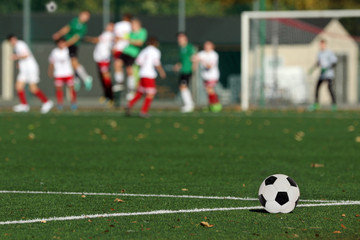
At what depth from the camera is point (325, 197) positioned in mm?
8828

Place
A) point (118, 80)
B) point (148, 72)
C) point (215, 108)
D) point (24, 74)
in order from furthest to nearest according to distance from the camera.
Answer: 1. point (118, 80)
2. point (215, 108)
3. point (24, 74)
4. point (148, 72)

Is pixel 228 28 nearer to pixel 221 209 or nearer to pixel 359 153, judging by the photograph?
pixel 359 153

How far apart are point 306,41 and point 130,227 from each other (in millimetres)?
24752

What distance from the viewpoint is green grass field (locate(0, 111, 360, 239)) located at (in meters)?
7.01

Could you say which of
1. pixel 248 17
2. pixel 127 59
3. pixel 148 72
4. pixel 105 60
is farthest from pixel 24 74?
pixel 248 17

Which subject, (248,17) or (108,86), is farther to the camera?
(248,17)

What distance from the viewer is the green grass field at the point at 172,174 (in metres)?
7.01

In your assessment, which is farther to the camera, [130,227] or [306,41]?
[306,41]

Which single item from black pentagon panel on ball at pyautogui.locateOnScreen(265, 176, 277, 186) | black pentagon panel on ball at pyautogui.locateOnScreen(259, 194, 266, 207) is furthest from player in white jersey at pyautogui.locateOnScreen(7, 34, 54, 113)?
black pentagon panel on ball at pyautogui.locateOnScreen(259, 194, 266, 207)

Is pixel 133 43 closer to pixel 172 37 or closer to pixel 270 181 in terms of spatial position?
pixel 172 37

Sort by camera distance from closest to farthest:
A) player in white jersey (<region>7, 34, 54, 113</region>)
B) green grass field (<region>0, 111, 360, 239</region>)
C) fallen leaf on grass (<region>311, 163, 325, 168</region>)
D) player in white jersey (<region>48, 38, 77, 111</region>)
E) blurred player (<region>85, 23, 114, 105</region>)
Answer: green grass field (<region>0, 111, 360, 239</region>) < fallen leaf on grass (<region>311, 163, 325, 168</region>) < player in white jersey (<region>7, 34, 54, 113</region>) < player in white jersey (<region>48, 38, 77, 111</region>) < blurred player (<region>85, 23, 114, 105</region>)

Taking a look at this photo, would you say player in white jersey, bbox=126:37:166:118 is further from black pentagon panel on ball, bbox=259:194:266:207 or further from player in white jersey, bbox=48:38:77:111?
black pentagon panel on ball, bbox=259:194:266:207

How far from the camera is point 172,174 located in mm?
10922

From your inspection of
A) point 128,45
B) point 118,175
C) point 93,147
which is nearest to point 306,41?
point 128,45
